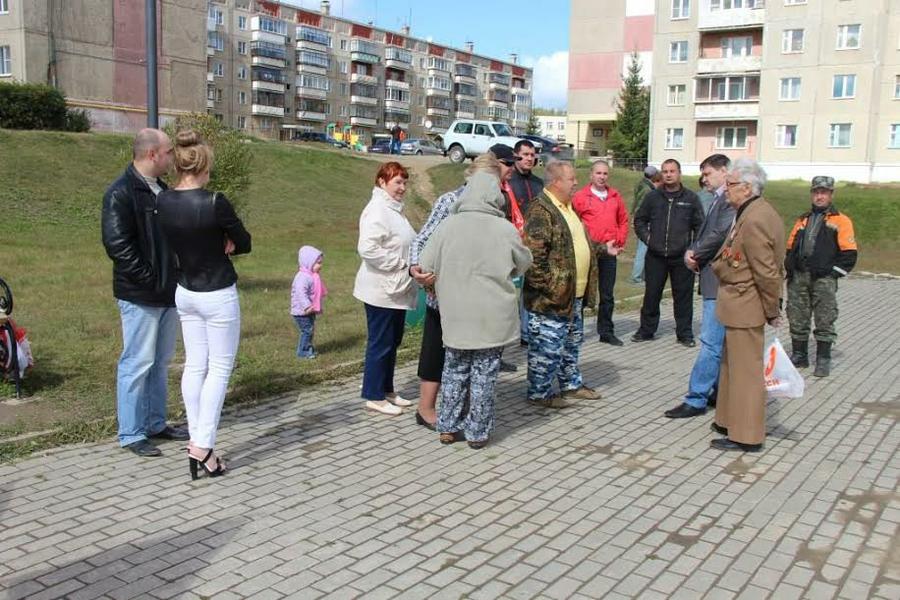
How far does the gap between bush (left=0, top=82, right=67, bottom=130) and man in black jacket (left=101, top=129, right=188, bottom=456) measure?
88.8ft

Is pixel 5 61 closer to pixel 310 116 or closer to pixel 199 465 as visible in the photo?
pixel 199 465

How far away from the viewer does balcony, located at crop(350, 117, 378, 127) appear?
325 feet

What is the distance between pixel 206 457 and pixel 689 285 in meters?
6.31

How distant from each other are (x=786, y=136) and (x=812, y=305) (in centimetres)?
4558

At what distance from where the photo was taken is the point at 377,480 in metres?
5.12

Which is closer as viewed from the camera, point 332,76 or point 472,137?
point 472,137

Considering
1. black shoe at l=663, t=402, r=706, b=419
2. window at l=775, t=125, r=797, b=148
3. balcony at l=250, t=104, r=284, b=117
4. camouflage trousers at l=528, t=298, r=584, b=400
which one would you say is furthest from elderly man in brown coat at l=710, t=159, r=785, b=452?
balcony at l=250, t=104, r=284, b=117

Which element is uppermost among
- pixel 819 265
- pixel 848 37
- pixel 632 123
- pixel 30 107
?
pixel 848 37

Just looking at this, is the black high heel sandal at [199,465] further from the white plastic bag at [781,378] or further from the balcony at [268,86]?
the balcony at [268,86]

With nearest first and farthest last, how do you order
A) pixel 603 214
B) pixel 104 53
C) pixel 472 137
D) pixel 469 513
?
pixel 469 513
pixel 603 214
pixel 472 137
pixel 104 53

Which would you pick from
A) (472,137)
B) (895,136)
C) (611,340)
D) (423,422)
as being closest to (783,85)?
(895,136)

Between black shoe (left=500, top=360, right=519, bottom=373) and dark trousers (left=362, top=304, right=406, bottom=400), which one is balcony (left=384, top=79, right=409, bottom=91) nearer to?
black shoe (left=500, top=360, right=519, bottom=373)

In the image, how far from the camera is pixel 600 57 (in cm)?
7200

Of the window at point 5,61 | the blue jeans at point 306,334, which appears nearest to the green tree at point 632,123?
the window at point 5,61
